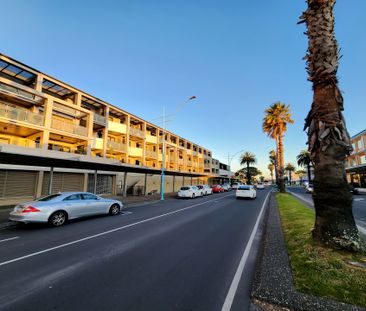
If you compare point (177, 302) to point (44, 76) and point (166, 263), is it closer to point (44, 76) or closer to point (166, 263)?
point (166, 263)

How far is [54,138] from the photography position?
77.0ft

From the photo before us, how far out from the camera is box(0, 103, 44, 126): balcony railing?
16805 millimetres

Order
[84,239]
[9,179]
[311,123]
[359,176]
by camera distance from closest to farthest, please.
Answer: [311,123] < [84,239] < [9,179] < [359,176]

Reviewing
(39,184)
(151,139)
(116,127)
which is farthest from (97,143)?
(151,139)

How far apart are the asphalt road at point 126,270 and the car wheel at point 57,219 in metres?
0.96

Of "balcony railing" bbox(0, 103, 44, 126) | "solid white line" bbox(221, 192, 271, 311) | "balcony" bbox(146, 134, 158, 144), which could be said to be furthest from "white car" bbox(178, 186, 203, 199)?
"solid white line" bbox(221, 192, 271, 311)

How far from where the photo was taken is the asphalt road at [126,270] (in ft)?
10.9

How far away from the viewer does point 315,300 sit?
3.08 metres

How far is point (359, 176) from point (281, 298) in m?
53.1

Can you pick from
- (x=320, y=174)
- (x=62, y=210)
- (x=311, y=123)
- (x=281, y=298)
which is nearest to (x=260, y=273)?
(x=281, y=298)

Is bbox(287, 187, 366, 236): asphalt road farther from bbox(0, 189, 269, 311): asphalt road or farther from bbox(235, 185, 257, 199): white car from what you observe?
bbox(0, 189, 269, 311): asphalt road

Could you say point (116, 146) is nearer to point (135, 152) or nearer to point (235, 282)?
point (135, 152)

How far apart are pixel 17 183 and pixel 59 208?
12.9 m

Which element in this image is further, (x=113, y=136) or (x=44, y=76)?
(x=113, y=136)
